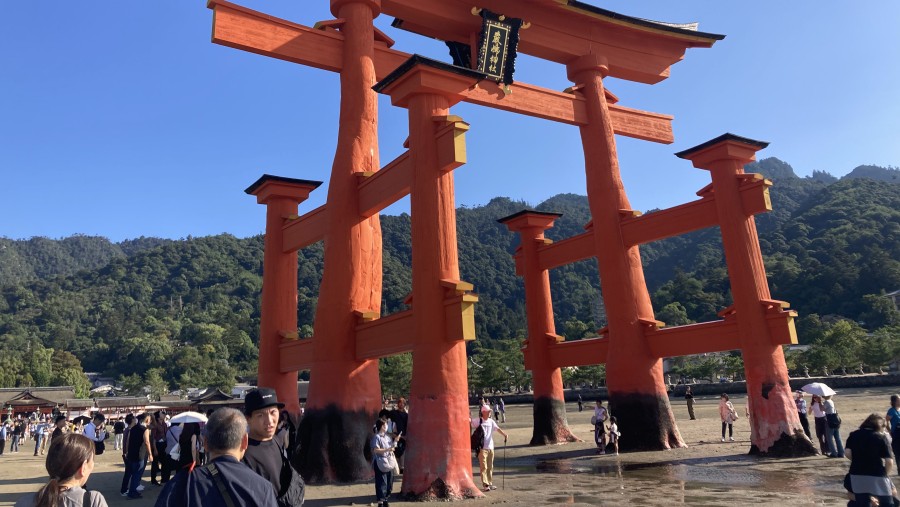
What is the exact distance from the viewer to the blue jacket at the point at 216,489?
248 centimetres

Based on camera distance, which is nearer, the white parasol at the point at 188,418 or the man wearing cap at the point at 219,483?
the man wearing cap at the point at 219,483

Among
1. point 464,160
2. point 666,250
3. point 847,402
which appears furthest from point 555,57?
point 666,250

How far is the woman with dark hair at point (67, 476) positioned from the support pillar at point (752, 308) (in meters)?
13.9

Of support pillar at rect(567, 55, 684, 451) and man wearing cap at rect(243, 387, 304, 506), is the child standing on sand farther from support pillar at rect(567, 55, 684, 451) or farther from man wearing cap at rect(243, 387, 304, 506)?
man wearing cap at rect(243, 387, 304, 506)

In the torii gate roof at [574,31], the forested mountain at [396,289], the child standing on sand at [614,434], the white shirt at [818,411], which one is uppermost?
the forested mountain at [396,289]

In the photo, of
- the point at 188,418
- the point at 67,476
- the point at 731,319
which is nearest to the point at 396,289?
the point at 731,319

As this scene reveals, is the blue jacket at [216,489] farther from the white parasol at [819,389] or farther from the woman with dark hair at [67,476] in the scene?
the white parasol at [819,389]

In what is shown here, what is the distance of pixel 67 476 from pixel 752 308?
1430cm

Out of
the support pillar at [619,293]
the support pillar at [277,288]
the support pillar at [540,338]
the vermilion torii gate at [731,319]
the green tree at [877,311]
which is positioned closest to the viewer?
the vermilion torii gate at [731,319]

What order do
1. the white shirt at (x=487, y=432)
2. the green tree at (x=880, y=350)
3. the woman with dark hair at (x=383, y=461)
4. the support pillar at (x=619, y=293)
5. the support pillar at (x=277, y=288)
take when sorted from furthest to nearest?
the green tree at (x=880, y=350)
the support pillar at (x=277, y=288)
the support pillar at (x=619, y=293)
the white shirt at (x=487, y=432)
the woman with dark hair at (x=383, y=461)

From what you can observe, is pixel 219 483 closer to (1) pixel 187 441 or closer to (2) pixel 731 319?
(1) pixel 187 441

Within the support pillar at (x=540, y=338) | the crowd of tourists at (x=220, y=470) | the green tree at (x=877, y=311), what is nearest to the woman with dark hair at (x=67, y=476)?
the crowd of tourists at (x=220, y=470)

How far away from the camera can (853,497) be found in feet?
18.0

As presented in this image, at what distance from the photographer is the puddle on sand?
9867 mm
